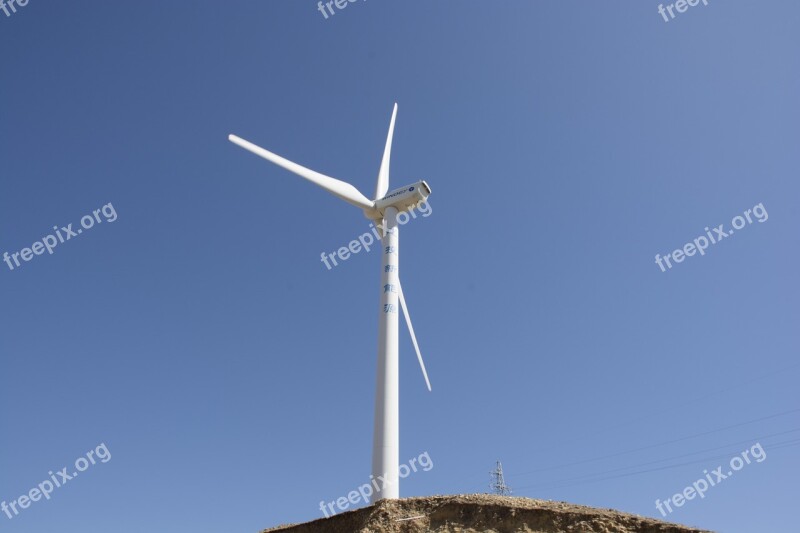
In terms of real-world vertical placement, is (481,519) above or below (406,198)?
below

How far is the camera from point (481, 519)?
2239 centimetres

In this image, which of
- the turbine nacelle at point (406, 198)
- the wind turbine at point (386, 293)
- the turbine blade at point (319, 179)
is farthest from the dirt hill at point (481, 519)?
the turbine blade at point (319, 179)

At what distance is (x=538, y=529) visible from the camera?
68.2 feet

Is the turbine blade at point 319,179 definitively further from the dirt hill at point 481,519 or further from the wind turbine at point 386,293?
the dirt hill at point 481,519

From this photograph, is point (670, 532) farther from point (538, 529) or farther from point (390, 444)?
point (390, 444)

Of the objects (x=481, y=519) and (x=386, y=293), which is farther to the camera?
(x=386, y=293)

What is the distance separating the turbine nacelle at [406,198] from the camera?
121 ft

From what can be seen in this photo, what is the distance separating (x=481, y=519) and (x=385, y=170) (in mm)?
25019

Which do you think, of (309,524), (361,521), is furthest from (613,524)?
(309,524)

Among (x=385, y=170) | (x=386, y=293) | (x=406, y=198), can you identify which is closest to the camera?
(x=386, y=293)

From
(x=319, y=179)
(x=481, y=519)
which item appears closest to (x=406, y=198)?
(x=319, y=179)

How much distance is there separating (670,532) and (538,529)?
408 cm

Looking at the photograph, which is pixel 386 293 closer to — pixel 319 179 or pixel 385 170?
pixel 319 179

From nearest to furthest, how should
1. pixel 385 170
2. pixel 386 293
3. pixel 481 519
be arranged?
1. pixel 481 519
2. pixel 386 293
3. pixel 385 170
